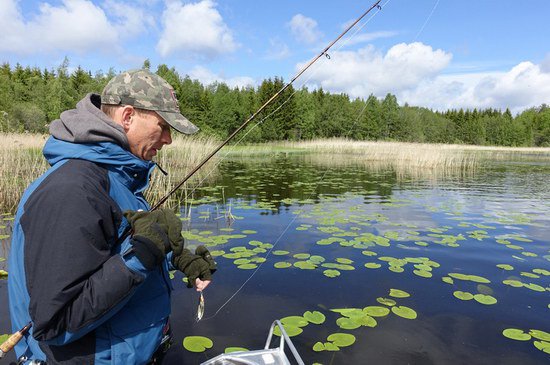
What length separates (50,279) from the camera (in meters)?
1.43

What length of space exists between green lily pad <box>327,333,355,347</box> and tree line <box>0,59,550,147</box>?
31.5 meters

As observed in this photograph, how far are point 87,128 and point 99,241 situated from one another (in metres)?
0.54

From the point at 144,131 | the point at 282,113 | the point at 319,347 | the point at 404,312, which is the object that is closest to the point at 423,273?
the point at 404,312

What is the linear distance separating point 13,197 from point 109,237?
32.3 feet

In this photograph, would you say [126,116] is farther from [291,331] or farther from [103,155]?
[291,331]

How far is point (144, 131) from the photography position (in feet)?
6.33

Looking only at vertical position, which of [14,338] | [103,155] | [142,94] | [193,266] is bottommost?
[14,338]

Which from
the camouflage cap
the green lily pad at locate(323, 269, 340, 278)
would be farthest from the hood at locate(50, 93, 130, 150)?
the green lily pad at locate(323, 269, 340, 278)

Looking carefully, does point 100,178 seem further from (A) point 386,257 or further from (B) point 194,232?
(B) point 194,232

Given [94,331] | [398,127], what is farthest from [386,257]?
[398,127]

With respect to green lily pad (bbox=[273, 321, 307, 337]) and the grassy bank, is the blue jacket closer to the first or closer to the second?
green lily pad (bbox=[273, 321, 307, 337])

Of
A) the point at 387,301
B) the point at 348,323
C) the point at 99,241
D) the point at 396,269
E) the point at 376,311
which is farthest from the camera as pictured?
the point at 396,269

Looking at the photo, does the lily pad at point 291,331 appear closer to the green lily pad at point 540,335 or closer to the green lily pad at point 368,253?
the green lily pad at point 540,335

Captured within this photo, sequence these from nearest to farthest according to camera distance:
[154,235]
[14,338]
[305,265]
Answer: [154,235]
[14,338]
[305,265]
